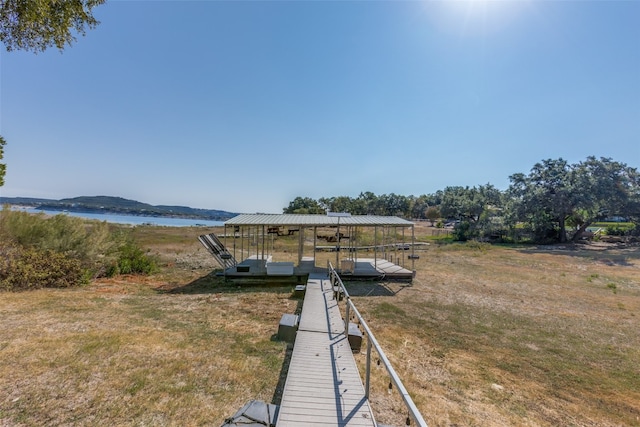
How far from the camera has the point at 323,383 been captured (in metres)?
4.26

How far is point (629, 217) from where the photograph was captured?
31203 millimetres

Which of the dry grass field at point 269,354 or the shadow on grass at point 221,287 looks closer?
the dry grass field at point 269,354

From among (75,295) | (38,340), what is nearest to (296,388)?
(38,340)

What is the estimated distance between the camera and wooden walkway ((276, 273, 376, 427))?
3482 millimetres

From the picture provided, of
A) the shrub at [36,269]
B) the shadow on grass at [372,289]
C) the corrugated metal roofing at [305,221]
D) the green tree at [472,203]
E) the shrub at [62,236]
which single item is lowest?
the shadow on grass at [372,289]

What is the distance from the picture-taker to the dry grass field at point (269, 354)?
4125 millimetres

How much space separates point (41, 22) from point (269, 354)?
7825 mm

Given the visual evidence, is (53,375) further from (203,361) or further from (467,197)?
(467,197)

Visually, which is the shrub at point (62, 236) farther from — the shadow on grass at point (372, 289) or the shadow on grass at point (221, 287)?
the shadow on grass at point (372, 289)

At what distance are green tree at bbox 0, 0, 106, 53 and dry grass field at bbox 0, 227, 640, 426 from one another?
20.2 ft

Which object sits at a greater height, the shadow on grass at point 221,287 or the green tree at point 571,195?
the green tree at point 571,195

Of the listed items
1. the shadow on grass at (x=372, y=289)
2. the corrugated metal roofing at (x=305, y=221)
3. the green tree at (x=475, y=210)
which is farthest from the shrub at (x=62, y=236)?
the green tree at (x=475, y=210)

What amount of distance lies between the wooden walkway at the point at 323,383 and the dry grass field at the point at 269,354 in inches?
21.1

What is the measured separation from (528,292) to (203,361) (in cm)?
1255
